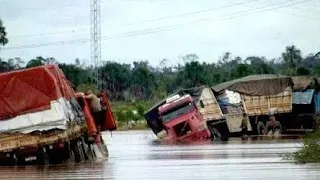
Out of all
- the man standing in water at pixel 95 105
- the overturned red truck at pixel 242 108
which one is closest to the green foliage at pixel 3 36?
the overturned red truck at pixel 242 108

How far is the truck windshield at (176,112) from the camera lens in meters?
46.5

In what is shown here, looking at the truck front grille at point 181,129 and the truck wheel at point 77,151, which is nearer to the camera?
the truck wheel at point 77,151

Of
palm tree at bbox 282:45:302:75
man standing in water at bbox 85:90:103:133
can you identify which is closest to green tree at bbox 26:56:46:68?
palm tree at bbox 282:45:302:75

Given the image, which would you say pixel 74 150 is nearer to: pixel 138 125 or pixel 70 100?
pixel 70 100

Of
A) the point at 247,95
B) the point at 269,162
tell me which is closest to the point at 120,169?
the point at 269,162

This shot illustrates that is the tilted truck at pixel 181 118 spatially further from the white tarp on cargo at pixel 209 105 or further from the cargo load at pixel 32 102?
the cargo load at pixel 32 102

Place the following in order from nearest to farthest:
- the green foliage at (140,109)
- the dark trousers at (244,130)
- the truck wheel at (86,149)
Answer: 1. the truck wheel at (86,149)
2. the dark trousers at (244,130)
3. the green foliage at (140,109)

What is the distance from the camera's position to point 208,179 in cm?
1766

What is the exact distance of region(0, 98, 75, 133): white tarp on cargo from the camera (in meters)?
27.1

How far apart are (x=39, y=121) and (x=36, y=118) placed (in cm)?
15

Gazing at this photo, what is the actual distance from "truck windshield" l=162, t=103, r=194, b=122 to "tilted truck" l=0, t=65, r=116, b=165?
18.0m

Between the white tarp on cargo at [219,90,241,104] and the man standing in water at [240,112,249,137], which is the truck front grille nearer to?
the white tarp on cargo at [219,90,241,104]

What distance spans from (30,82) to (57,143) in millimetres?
2008

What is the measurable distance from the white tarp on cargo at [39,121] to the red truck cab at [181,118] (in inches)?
761
